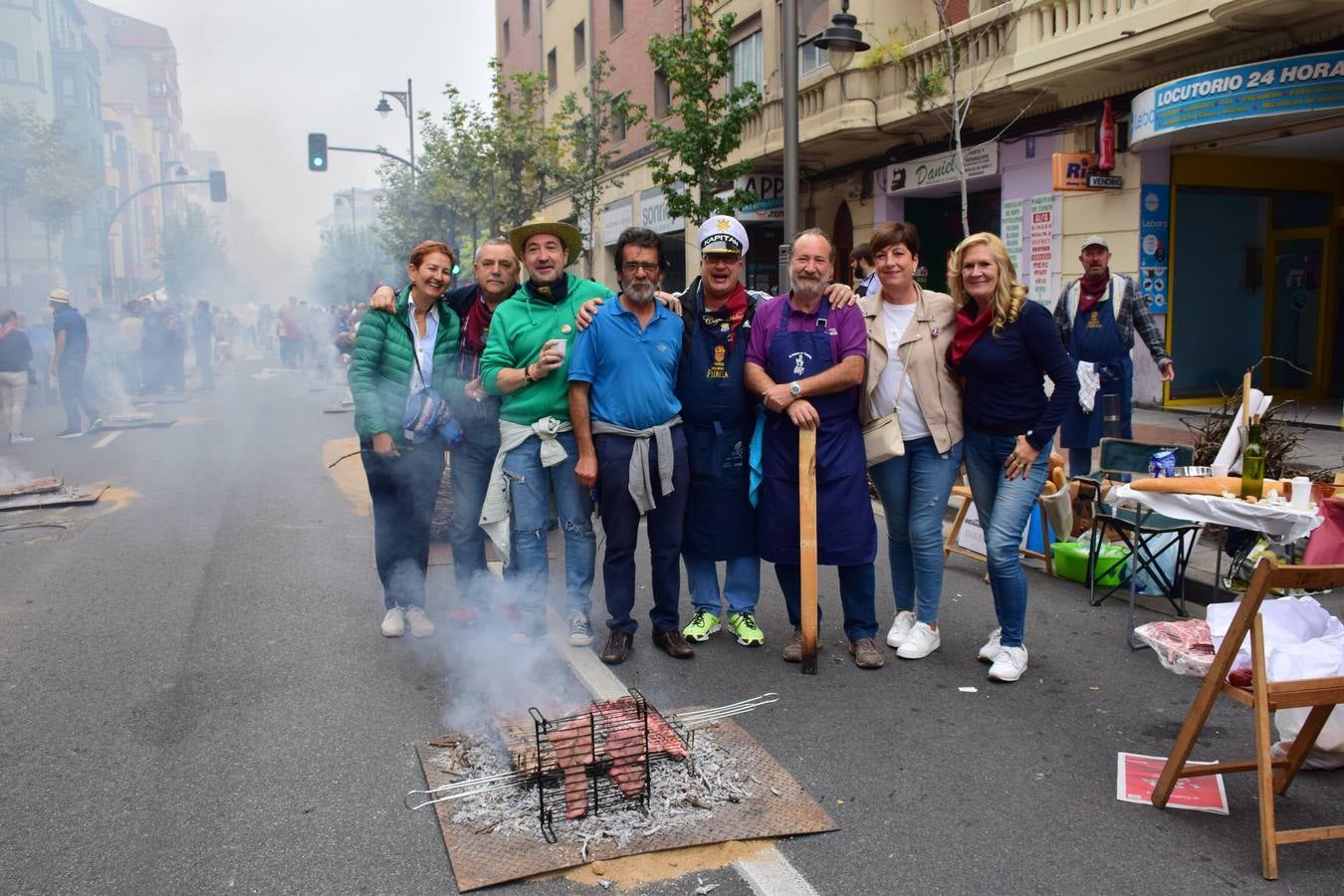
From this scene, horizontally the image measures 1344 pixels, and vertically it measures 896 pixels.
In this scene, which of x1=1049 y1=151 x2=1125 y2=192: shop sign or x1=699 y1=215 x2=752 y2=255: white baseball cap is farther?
x1=1049 y1=151 x2=1125 y2=192: shop sign

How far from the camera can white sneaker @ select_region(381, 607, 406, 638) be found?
520 centimetres

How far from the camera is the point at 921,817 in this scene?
333 centimetres

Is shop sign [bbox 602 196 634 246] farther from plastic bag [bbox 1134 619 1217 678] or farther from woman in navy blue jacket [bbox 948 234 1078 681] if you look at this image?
plastic bag [bbox 1134 619 1217 678]

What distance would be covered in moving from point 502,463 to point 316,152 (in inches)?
981

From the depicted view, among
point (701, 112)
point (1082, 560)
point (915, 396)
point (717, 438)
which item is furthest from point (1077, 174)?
point (717, 438)

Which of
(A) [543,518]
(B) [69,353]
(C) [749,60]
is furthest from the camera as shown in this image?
(C) [749,60]

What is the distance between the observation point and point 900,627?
5.07 metres

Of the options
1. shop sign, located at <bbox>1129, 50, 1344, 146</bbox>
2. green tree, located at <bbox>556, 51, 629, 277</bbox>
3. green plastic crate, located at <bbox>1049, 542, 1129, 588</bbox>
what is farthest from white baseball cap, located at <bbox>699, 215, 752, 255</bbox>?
green tree, located at <bbox>556, 51, 629, 277</bbox>

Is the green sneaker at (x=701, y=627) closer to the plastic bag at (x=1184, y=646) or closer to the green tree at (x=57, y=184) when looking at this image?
the plastic bag at (x=1184, y=646)

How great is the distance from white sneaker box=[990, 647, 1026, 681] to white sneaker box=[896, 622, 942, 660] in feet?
1.09

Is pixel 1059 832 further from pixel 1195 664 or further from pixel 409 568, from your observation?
pixel 409 568

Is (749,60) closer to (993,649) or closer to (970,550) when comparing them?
(970,550)

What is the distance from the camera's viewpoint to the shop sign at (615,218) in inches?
1048

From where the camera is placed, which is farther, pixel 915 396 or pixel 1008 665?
pixel 915 396
